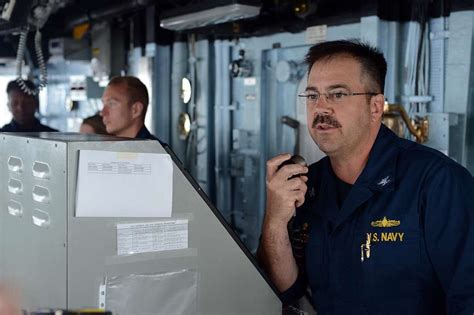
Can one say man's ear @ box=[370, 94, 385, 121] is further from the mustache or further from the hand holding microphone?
the hand holding microphone

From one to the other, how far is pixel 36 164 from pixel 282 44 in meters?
2.62

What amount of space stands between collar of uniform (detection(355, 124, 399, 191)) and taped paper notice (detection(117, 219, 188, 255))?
562mm

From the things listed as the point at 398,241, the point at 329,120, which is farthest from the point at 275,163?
the point at 398,241

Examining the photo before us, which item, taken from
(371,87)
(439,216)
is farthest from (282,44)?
(439,216)

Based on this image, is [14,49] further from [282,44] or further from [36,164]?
[36,164]

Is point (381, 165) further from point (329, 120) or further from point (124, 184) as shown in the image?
point (124, 184)

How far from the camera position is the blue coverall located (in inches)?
63.4

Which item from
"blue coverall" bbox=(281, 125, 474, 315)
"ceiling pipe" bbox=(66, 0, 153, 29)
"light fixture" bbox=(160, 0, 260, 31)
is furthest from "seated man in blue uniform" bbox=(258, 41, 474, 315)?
"ceiling pipe" bbox=(66, 0, 153, 29)

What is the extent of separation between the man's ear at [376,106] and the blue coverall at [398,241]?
0.09m

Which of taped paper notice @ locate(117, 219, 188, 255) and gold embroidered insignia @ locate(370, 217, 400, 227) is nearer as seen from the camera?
taped paper notice @ locate(117, 219, 188, 255)

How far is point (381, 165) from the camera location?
5.90 ft

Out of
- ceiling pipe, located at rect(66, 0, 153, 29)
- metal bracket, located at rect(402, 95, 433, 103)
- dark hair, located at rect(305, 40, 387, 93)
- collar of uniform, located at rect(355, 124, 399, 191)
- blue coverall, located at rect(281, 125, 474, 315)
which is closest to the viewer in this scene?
blue coverall, located at rect(281, 125, 474, 315)

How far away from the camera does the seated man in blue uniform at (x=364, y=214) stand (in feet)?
5.37

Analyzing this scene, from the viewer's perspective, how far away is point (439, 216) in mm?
1633
